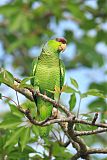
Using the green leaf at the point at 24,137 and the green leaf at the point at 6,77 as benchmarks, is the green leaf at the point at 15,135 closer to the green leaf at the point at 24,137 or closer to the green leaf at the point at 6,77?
the green leaf at the point at 24,137

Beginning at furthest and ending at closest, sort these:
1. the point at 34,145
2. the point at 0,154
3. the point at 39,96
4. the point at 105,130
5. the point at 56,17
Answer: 1. the point at 56,17
2. the point at 34,145
3. the point at 0,154
4. the point at 39,96
5. the point at 105,130

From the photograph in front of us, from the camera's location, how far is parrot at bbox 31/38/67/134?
2.74 m

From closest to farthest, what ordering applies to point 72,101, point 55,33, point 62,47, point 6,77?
point 6,77
point 72,101
point 62,47
point 55,33

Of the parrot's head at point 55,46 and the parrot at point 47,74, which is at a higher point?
the parrot's head at point 55,46

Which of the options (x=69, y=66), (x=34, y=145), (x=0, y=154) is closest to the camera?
(x=0, y=154)

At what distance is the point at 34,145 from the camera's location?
3.13 meters

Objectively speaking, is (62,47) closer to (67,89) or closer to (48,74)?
(48,74)

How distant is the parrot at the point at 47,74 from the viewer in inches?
108

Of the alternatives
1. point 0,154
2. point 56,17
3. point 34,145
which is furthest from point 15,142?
point 56,17

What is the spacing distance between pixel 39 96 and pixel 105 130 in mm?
379

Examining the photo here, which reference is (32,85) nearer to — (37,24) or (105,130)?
(105,130)

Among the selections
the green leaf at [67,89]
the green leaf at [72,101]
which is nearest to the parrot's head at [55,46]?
the green leaf at [72,101]

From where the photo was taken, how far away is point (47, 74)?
Result: 279cm

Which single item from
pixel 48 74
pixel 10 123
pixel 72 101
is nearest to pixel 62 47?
pixel 48 74
